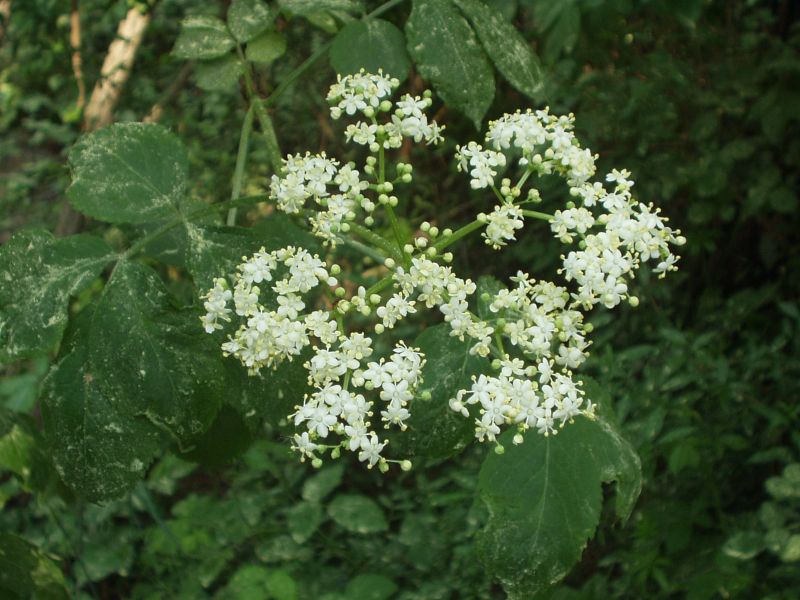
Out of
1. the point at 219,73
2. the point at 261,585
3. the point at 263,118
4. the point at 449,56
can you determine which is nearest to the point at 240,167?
the point at 263,118

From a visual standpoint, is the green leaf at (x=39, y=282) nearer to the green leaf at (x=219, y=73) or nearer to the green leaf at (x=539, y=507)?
the green leaf at (x=219, y=73)

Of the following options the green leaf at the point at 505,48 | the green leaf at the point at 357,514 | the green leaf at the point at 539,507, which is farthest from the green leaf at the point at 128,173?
the green leaf at the point at 357,514

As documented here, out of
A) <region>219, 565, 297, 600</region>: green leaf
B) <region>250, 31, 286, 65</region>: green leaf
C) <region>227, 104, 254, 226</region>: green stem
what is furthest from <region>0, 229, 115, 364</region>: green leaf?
<region>219, 565, 297, 600</region>: green leaf

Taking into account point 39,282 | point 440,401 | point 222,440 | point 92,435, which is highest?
point 440,401

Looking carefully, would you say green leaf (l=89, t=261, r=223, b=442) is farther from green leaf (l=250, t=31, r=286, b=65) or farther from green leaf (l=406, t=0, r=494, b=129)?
green leaf (l=250, t=31, r=286, b=65)

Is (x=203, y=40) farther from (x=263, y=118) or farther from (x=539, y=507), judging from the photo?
(x=539, y=507)

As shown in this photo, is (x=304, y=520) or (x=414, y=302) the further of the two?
(x=304, y=520)

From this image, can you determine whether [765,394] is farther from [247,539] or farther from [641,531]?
[247,539]
